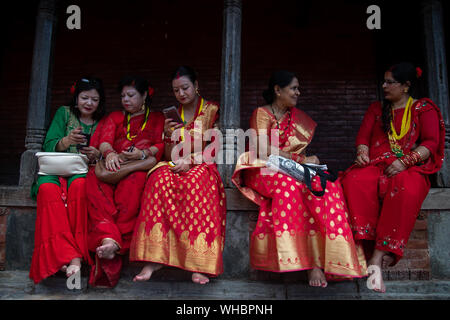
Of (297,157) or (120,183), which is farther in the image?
(297,157)

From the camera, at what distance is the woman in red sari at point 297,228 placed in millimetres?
2703

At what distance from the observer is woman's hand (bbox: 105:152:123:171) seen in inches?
124

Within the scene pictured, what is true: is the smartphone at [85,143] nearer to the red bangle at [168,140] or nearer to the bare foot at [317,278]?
the red bangle at [168,140]

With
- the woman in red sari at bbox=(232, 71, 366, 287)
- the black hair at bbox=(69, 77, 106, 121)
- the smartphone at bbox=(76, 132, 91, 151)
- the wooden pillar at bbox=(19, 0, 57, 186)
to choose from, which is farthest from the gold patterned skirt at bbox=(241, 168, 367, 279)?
the wooden pillar at bbox=(19, 0, 57, 186)

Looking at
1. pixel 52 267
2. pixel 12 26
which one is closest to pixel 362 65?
pixel 52 267

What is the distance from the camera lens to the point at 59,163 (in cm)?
318

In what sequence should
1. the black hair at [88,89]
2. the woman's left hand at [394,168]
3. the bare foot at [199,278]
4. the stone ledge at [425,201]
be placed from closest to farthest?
the bare foot at [199,278]
the woman's left hand at [394,168]
the stone ledge at [425,201]
the black hair at [88,89]

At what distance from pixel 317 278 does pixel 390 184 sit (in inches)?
38.2

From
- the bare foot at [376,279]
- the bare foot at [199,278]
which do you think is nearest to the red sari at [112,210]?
the bare foot at [199,278]

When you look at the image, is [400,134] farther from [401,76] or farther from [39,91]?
[39,91]

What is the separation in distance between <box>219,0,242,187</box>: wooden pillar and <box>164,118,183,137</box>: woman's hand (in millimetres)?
423

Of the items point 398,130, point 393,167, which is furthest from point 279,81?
point 393,167

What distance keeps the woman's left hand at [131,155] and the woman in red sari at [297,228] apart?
859 millimetres

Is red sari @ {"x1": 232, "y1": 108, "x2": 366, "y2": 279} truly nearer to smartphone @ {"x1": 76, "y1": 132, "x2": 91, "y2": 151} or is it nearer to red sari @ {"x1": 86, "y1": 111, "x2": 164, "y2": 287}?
red sari @ {"x1": 86, "y1": 111, "x2": 164, "y2": 287}
